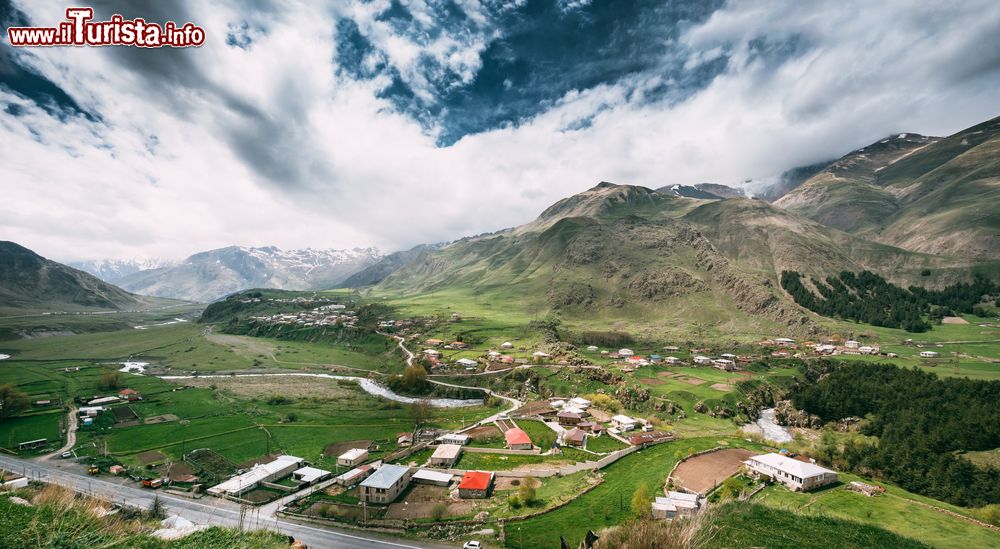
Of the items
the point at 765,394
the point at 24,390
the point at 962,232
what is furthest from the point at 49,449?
the point at 962,232

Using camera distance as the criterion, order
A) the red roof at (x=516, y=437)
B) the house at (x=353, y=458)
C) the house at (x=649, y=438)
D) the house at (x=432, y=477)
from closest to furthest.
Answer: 1. the house at (x=432, y=477)
2. the house at (x=353, y=458)
3. the house at (x=649, y=438)
4. the red roof at (x=516, y=437)

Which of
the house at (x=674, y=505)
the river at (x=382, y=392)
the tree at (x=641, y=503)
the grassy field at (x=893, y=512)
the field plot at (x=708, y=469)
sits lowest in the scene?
the river at (x=382, y=392)

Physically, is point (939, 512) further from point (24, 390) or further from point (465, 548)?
point (24, 390)

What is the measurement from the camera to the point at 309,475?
44.3 metres

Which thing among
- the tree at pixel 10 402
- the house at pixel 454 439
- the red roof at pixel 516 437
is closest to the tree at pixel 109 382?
the tree at pixel 10 402

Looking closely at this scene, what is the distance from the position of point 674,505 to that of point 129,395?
9762cm

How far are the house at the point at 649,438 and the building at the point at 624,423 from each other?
270 centimetres

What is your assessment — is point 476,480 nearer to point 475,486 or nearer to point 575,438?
point 475,486

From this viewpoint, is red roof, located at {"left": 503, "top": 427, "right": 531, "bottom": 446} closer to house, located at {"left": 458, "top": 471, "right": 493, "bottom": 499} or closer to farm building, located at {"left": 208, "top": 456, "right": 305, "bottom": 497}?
house, located at {"left": 458, "top": 471, "right": 493, "bottom": 499}

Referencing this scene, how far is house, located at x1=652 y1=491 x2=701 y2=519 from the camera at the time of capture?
3166 cm

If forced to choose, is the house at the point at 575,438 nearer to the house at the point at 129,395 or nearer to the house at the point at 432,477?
the house at the point at 432,477

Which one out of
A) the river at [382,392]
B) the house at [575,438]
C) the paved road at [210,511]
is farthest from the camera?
the river at [382,392]

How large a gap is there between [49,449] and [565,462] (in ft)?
219

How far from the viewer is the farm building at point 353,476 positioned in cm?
4322
